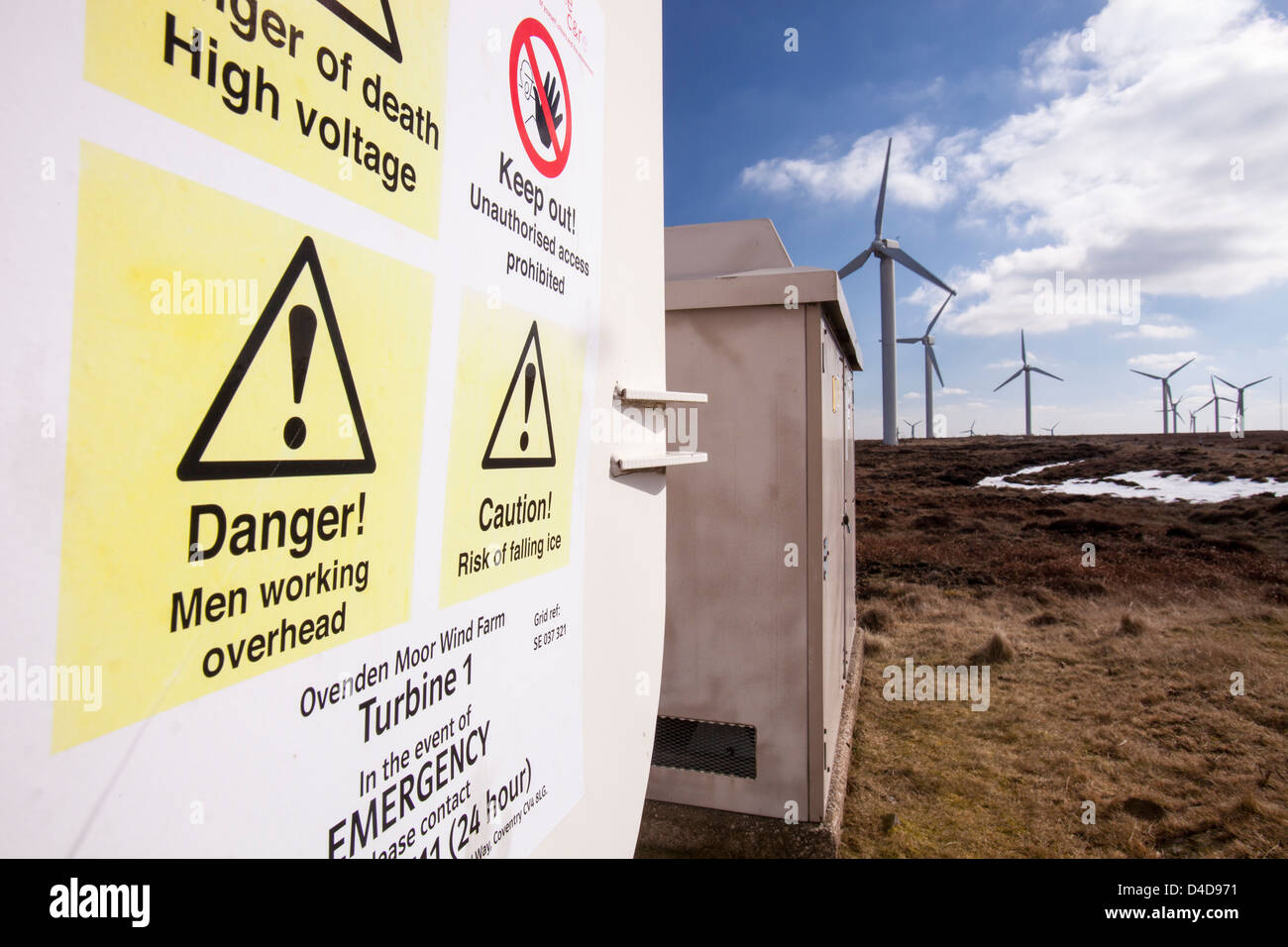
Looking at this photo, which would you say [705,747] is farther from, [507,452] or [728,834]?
[507,452]

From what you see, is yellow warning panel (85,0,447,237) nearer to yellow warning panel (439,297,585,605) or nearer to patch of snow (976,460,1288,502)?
yellow warning panel (439,297,585,605)

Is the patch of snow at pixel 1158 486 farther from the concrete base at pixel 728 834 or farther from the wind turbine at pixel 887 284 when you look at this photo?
the concrete base at pixel 728 834

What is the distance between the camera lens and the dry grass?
175 inches

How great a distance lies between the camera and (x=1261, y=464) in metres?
25.7

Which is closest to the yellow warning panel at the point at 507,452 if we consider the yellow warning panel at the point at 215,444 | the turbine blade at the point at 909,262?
the yellow warning panel at the point at 215,444

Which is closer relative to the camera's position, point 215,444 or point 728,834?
point 215,444

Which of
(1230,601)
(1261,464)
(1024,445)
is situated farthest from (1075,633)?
(1024,445)

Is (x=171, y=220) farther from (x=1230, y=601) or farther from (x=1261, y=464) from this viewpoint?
(x=1261, y=464)

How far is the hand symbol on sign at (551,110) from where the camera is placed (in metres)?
1.43

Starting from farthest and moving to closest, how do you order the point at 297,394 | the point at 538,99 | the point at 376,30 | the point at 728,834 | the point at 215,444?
the point at 728,834, the point at 538,99, the point at 376,30, the point at 297,394, the point at 215,444

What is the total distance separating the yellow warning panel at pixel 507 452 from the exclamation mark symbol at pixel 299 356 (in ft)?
1.01

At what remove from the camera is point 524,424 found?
1.36m

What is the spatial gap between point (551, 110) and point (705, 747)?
3.50 m

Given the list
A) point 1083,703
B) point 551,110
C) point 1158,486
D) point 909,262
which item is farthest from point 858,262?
point 551,110
